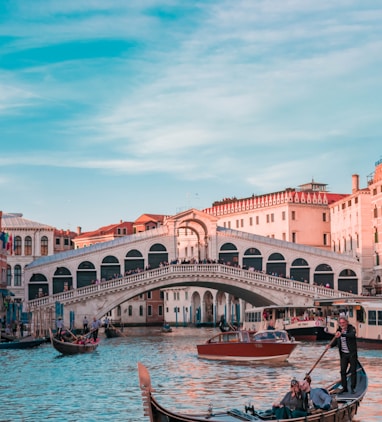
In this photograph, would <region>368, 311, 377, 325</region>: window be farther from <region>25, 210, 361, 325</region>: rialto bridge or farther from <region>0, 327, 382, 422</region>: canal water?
<region>25, 210, 361, 325</region>: rialto bridge

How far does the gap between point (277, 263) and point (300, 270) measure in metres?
1.38

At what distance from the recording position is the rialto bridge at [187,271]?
5009 centimetres

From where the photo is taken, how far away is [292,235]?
6569 centimetres

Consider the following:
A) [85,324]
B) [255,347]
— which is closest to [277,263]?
[85,324]

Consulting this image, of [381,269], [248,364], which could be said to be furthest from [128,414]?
[381,269]

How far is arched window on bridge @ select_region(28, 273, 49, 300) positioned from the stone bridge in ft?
10.8

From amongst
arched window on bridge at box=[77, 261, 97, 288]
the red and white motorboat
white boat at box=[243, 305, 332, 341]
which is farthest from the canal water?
arched window on bridge at box=[77, 261, 97, 288]

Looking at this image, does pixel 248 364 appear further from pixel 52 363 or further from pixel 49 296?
pixel 49 296

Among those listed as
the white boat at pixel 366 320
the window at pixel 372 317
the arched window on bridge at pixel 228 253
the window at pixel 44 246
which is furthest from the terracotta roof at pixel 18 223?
the window at pixel 372 317

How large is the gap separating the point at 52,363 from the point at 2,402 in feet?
35.1

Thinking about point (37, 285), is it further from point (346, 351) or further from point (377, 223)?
point (346, 351)

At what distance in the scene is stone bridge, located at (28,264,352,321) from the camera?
4978 centimetres

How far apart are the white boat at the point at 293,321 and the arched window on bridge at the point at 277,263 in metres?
6.62

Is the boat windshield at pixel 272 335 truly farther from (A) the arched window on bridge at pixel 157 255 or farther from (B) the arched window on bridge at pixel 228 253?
(B) the arched window on bridge at pixel 228 253
